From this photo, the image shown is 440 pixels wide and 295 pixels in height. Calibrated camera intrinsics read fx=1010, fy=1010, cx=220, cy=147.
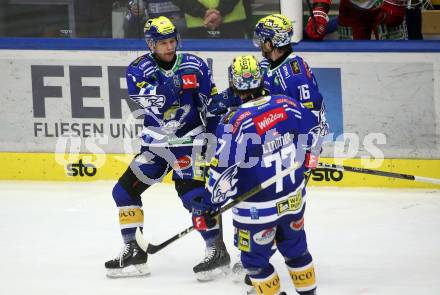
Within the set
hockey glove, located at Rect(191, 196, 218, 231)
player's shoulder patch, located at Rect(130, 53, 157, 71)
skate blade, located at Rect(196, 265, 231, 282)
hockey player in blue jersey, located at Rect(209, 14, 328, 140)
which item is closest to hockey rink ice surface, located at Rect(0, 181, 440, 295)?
skate blade, located at Rect(196, 265, 231, 282)

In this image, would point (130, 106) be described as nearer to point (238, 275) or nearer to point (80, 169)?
point (80, 169)

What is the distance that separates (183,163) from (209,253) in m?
0.53

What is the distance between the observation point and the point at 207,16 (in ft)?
24.9

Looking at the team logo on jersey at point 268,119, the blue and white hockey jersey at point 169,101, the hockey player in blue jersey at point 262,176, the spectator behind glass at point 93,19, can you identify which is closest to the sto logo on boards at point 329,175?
the spectator behind glass at point 93,19

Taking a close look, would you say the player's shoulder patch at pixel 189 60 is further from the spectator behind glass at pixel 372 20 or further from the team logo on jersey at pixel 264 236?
the spectator behind glass at pixel 372 20

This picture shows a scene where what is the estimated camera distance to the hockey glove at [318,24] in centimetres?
742

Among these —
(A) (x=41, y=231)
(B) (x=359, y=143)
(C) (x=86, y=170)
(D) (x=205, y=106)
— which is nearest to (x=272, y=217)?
(D) (x=205, y=106)

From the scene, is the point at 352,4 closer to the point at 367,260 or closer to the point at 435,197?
the point at 435,197

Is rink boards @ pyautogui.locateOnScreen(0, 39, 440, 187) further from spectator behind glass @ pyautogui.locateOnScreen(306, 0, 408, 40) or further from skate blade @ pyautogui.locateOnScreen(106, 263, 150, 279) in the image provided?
skate blade @ pyautogui.locateOnScreen(106, 263, 150, 279)

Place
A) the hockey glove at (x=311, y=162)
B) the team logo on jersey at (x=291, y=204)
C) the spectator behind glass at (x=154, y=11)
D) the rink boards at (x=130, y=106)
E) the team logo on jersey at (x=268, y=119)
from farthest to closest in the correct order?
1. the spectator behind glass at (x=154, y=11)
2. the rink boards at (x=130, y=106)
3. the hockey glove at (x=311, y=162)
4. the team logo on jersey at (x=291, y=204)
5. the team logo on jersey at (x=268, y=119)

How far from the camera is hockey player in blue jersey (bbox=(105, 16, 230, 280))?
5500mm

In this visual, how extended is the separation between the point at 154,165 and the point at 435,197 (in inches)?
96.0

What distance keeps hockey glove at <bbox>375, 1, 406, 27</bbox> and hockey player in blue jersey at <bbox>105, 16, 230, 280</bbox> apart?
2.49 meters

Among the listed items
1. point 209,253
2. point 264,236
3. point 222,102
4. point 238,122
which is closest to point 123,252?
point 209,253
